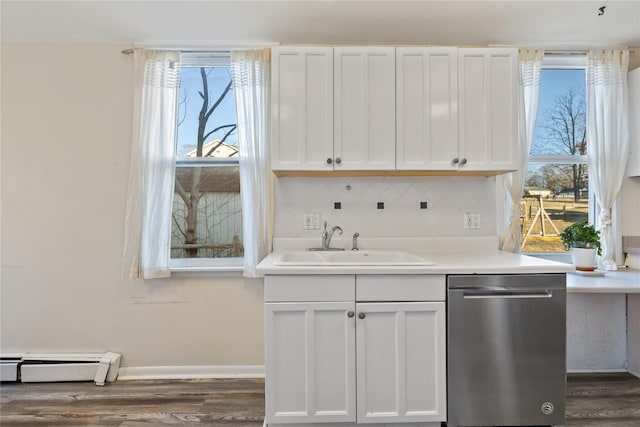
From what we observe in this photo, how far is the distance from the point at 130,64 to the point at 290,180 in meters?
1.40

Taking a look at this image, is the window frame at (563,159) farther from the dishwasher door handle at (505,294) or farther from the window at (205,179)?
the window at (205,179)

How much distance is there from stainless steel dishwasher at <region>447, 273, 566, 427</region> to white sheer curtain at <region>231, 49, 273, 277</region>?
1260mm

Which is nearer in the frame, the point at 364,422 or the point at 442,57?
the point at 364,422

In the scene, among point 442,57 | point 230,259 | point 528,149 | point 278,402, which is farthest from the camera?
point 230,259

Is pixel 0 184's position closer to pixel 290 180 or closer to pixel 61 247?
pixel 61 247

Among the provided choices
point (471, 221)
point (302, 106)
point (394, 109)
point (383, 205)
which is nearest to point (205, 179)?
point (302, 106)

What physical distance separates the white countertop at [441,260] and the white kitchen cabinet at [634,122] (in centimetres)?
113

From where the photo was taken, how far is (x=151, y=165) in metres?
2.34

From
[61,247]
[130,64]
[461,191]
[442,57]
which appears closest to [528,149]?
[461,191]

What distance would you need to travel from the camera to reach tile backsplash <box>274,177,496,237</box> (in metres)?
2.39

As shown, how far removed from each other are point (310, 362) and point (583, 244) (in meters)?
2.00

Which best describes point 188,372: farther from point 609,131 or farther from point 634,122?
point 634,122

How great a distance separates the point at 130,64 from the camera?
2.41 meters

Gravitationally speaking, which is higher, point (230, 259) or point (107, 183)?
point (107, 183)
